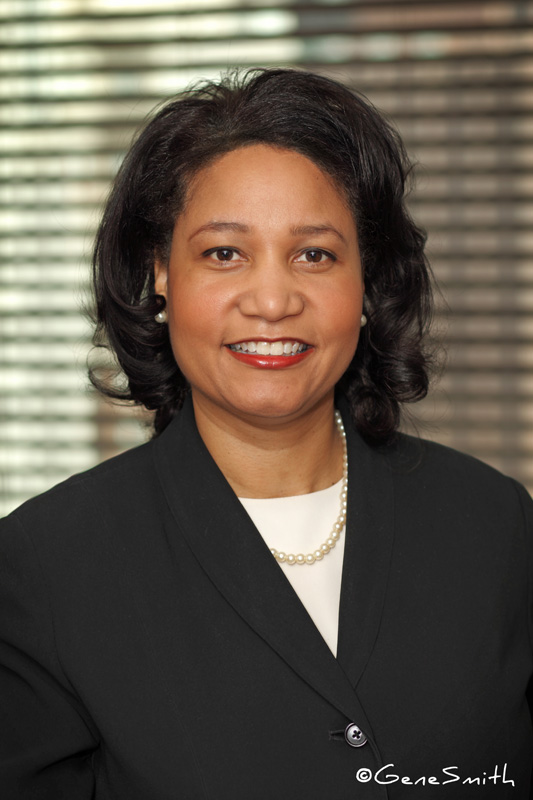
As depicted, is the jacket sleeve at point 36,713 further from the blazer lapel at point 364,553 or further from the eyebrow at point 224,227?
the eyebrow at point 224,227

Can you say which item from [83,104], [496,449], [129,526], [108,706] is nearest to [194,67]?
[83,104]

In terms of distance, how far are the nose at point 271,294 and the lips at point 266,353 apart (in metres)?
0.05

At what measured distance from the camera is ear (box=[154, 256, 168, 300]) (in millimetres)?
1736

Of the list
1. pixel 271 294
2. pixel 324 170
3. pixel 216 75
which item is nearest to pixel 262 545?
pixel 271 294

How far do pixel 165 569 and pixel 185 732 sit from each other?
256 millimetres

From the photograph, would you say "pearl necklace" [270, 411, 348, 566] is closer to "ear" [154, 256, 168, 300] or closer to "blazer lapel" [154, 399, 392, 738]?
"blazer lapel" [154, 399, 392, 738]

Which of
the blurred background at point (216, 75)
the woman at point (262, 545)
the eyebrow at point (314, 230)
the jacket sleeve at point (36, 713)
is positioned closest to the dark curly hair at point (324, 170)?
the woman at point (262, 545)

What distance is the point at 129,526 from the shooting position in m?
1.56

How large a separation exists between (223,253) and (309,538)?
522 mm

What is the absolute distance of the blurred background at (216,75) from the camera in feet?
8.69

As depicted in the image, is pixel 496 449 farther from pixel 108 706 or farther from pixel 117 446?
pixel 108 706

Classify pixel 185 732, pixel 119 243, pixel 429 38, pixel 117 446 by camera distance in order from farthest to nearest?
pixel 117 446, pixel 429 38, pixel 119 243, pixel 185 732

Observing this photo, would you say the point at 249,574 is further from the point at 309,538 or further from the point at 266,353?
the point at 266,353

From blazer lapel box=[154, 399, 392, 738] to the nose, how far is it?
301mm
